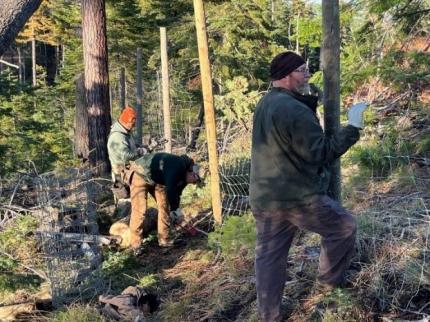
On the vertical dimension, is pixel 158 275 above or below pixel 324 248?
below

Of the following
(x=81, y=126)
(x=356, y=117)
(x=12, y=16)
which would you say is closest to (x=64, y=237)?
(x=12, y=16)

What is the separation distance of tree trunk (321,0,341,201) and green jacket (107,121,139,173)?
4026 millimetres

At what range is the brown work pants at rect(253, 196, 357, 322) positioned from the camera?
3.83 metres

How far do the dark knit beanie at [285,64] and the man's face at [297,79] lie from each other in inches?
1.0

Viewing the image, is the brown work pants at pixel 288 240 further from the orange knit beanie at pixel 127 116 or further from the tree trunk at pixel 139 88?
the tree trunk at pixel 139 88

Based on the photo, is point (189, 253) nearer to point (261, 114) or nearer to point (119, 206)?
point (119, 206)

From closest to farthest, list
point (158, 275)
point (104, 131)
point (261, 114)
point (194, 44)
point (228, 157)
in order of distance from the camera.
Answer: point (261, 114)
point (158, 275)
point (228, 157)
point (104, 131)
point (194, 44)

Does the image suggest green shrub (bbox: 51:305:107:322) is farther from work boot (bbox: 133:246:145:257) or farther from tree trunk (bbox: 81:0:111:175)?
tree trunk (bbox: 81:0:111:175)

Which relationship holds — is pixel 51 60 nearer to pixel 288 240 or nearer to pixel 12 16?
pixel 12 16

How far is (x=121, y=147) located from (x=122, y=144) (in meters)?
0.05

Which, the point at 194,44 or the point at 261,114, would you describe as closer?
the point at 261,114

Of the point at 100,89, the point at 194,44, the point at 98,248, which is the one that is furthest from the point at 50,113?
the point at 98,248

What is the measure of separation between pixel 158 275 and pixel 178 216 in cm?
101

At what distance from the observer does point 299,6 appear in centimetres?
2400
